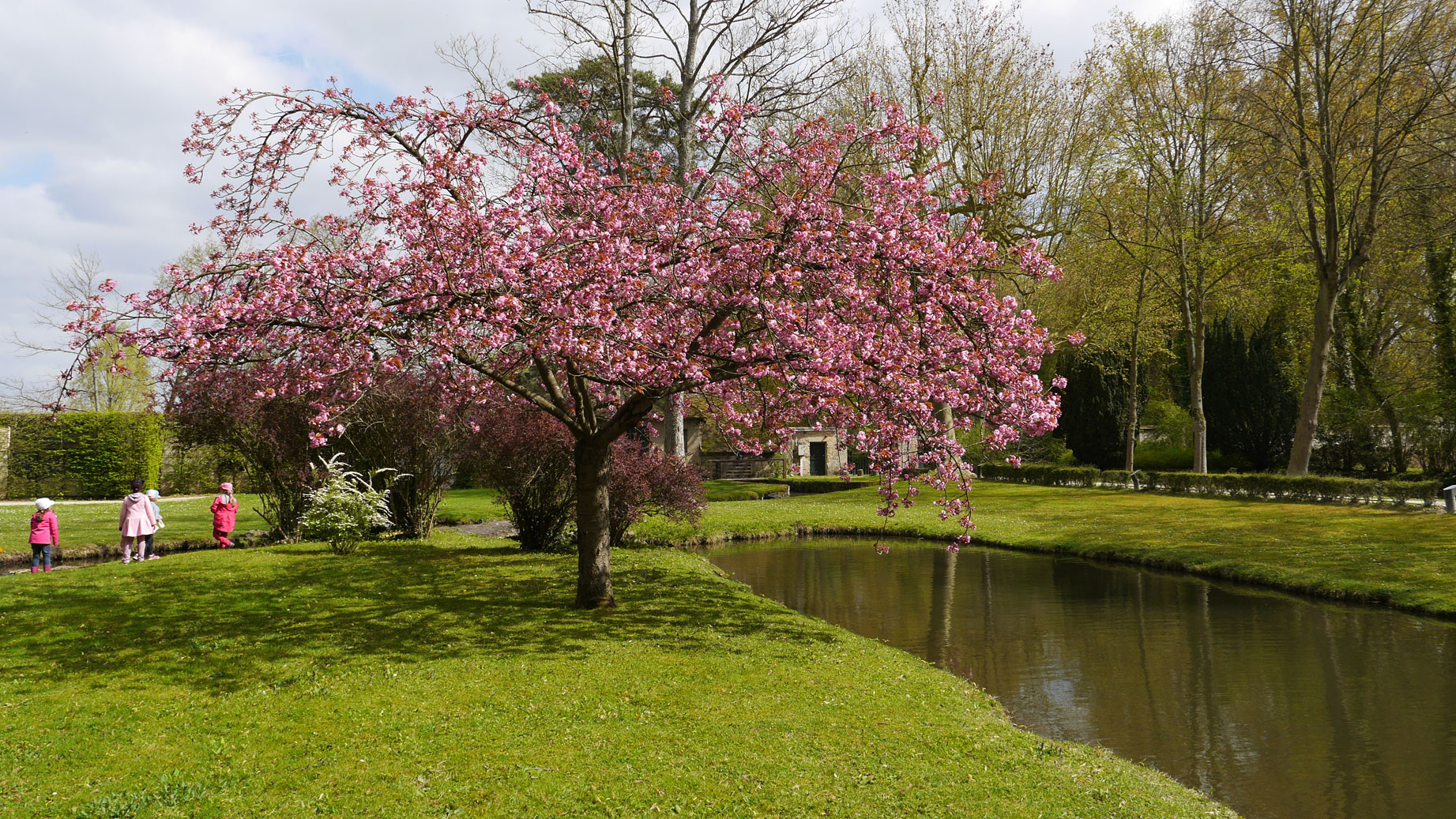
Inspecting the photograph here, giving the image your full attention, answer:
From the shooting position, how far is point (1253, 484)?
1164 inches

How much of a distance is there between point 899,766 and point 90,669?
8406 mm

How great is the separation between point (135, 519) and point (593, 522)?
10680 mm

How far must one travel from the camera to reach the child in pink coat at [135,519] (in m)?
16.6

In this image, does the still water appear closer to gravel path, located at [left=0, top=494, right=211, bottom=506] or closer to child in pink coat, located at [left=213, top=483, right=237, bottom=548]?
child in pink coat, located at [left=213, top=483, right=237, bottom=548]

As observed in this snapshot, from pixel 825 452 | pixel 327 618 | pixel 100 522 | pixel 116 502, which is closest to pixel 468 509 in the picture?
pixel 100 522

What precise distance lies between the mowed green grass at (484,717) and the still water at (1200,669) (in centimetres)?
135

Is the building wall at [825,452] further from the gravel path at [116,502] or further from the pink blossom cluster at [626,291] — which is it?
the pink blossom cluster at [626,291]

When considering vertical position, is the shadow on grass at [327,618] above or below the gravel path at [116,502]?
below

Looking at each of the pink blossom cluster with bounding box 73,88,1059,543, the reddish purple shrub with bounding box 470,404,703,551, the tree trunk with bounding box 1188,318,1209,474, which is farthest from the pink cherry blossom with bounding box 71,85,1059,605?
the tree trunk with bounding box 1188,318,1209,474

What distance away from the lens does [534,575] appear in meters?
15.0

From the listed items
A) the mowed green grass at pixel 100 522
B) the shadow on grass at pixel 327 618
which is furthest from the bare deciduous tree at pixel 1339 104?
the mowed green grass at pixel 100 522

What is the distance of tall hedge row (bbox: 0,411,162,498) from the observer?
109ft

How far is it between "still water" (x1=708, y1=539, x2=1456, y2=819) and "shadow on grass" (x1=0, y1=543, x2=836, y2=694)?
293 cm

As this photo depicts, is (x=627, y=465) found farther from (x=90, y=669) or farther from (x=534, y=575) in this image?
(x=90, y=669)
